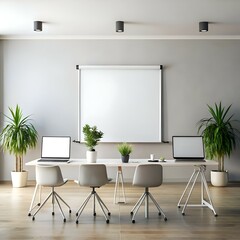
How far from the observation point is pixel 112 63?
8328mm

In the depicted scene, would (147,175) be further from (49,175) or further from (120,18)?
(120,18)

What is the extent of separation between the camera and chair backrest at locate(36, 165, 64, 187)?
17.3ft

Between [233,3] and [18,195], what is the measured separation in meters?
4.59

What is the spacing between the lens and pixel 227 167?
328 inches

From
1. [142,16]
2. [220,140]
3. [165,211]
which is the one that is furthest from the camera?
[220,140]

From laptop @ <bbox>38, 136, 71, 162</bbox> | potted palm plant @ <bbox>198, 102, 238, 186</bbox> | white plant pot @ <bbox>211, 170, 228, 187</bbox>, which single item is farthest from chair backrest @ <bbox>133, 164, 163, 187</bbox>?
white plant pot @ <bbox>211, 170, 228, 187</bbox>

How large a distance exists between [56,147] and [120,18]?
8.07 feet

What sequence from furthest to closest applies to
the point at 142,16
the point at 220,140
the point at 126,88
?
the point at 126,88 → the point at 220,140 → the point at 142,16

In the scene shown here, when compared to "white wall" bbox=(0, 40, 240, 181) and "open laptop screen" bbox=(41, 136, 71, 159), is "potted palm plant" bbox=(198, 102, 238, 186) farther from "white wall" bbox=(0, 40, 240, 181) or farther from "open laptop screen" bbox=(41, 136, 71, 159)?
"open laptop screen" bbox=(41, 136, 71, 159)

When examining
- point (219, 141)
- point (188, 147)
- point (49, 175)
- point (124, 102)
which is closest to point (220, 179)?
point (219, 141)

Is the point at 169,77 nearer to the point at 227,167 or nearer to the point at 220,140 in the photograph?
the point at 220,140

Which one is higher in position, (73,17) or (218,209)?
(73,17)

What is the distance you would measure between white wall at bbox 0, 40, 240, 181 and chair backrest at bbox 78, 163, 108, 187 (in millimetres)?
3103

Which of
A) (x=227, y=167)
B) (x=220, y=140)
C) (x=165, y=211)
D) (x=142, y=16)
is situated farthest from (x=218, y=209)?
(x=142, y=16)
